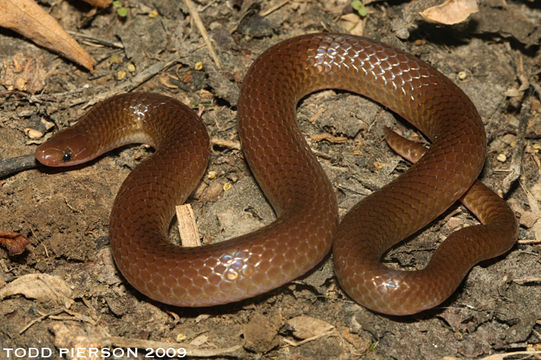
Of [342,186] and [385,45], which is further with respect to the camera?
[385,45]

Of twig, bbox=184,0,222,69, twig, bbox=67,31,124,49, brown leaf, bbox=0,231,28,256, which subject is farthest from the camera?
twig, bbox=67,31,124,49

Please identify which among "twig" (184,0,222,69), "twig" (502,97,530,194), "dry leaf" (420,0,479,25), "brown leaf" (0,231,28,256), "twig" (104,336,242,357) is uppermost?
"dry leaf" (420,0,479,25)

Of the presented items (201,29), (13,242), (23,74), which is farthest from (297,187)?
(23,74)

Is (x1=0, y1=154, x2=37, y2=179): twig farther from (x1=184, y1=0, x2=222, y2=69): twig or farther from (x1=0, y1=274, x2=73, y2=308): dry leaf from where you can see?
(x1=184, y1=0, x2=222, y2=69): twig

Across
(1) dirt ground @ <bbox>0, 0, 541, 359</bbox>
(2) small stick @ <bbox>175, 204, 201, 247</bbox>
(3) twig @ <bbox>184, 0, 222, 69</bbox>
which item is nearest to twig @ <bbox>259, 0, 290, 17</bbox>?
(1) dirt ground @ <bbox>0, 0, 541, 359</bbox>

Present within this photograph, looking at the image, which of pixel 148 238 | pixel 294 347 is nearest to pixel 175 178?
pixel 148 238

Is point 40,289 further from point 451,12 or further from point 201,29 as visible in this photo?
point 451,12

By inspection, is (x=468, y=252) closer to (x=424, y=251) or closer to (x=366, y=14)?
(x=424, y=251)
